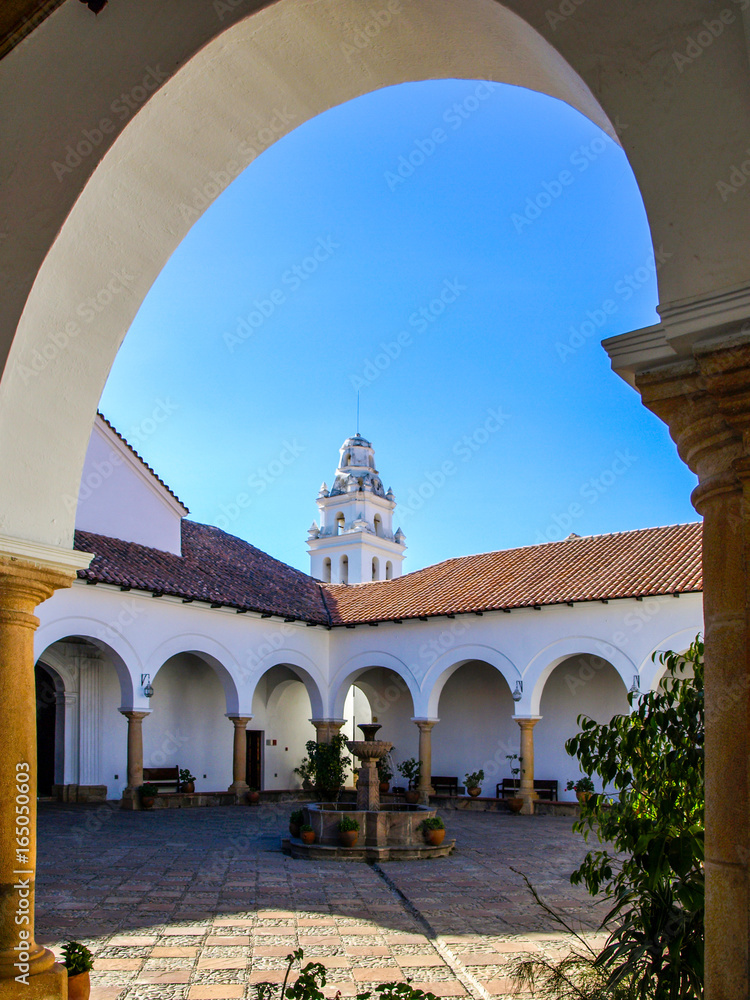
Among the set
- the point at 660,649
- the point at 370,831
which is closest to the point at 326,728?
the point at 660,649

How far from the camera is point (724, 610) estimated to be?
2.61 meters

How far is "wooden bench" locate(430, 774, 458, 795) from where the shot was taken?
22703mm

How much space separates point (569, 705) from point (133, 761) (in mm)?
10333

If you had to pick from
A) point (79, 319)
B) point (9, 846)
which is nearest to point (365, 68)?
point (79, 319)

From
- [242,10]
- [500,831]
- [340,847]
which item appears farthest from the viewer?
[500,831]

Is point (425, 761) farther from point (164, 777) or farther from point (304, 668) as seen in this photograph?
A: point (164, 777)

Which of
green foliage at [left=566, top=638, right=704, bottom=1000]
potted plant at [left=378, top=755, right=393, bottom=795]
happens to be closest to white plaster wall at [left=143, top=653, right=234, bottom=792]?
potted plant at [left=378, top=755, right=393, bottom=795]

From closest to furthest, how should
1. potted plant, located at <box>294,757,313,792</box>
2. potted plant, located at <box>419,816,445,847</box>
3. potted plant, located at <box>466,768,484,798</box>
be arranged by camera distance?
potted plant, located at <box>419,816,445,847</box>, potted plant, located at <box>466,768,484,798</box>, potted plant, located at <box>294,757,313,792</box>

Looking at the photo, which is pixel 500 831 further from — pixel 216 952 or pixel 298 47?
pixel 298 47

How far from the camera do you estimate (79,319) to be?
15.4 ft

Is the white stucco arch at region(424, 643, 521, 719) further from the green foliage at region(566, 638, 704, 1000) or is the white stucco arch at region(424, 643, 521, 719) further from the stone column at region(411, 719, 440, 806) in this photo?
the green foliage at region(566, 638, 704, 1000)

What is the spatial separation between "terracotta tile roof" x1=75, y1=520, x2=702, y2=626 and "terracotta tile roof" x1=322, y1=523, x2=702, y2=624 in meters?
0.03

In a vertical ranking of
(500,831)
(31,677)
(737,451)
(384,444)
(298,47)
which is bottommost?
(500,831)

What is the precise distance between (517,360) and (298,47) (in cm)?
705
